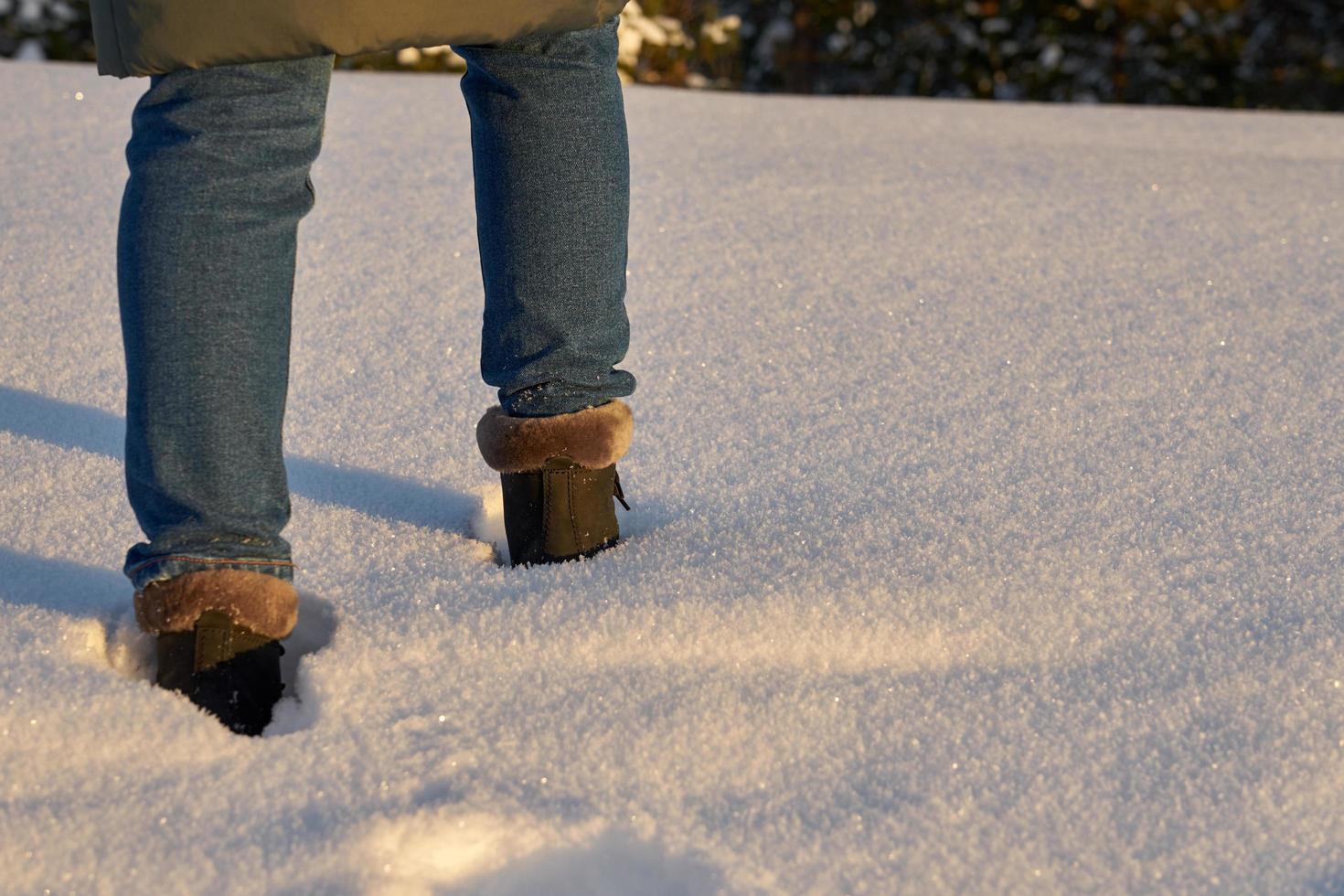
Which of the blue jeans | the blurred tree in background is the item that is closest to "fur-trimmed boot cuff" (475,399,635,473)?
the blue jeans

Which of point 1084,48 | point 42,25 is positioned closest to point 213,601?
point 42,25

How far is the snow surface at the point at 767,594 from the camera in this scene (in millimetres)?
816

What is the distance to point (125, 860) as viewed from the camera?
0.79 metres

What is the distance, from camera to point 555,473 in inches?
43.9

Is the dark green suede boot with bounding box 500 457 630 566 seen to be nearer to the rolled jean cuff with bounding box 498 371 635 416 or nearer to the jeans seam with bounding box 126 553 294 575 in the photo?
the rolled jean cuff with bounding box 498 371 635 416

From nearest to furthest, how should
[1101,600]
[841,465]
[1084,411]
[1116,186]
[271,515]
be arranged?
[271,515], [1101,600], [841,465], [1084,411], [1116,186]

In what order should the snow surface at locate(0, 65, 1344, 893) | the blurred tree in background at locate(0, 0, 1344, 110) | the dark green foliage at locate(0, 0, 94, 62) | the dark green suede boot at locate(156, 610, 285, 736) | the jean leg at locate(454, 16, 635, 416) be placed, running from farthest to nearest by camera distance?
the blurred tree in background at locate(0, 0, 1344, 110)
the dark green foliage at locate(0, 0, 94, 62)
the jean leg at locate(454, 16, 635, 416)
the dark green suede boot at locate(156, 610, 285, 736)
the snow surface at locate(0, 65, 1344, 893)

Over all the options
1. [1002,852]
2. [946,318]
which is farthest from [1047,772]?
[946,318]

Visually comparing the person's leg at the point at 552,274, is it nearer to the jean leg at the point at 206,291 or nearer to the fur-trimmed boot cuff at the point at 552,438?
the fur-trimmed boot cuff at the point at 552,438

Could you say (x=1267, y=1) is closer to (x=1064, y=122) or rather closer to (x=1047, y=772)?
(x=1064, y=122)

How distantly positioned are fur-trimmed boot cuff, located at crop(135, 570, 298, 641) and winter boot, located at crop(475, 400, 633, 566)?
234mm

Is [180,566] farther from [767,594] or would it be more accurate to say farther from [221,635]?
[767,594]

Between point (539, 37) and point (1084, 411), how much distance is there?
0.72 m

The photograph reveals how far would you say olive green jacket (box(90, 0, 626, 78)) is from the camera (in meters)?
0.83
